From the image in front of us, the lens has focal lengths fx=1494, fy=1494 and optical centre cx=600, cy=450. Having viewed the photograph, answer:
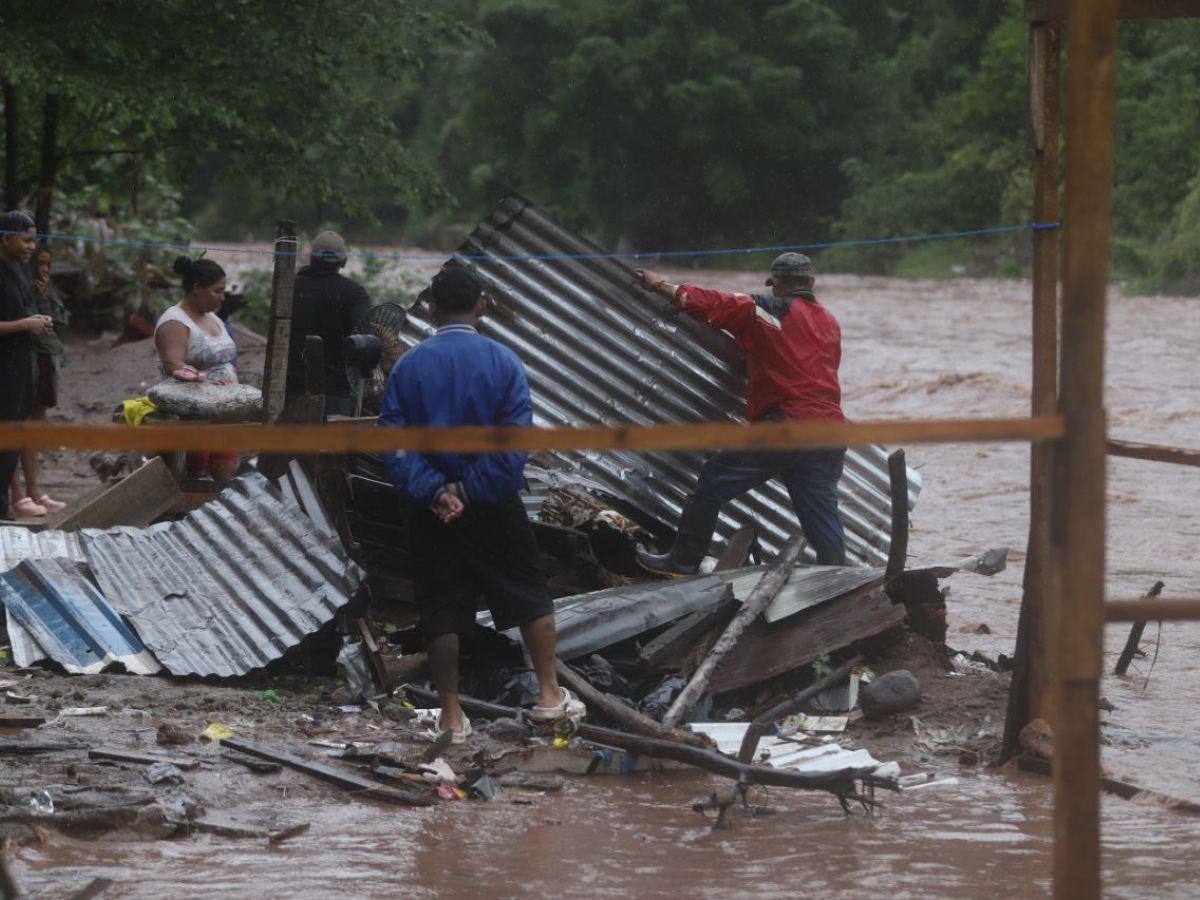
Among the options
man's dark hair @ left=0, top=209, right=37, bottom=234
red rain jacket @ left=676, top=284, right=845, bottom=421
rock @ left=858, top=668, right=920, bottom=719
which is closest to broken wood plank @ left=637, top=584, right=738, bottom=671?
rock @ left=858, top=668, right=920, bottom=719

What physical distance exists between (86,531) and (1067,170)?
5.75m

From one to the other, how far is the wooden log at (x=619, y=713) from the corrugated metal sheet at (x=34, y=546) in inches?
100

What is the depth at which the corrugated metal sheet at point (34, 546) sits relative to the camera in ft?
23.5

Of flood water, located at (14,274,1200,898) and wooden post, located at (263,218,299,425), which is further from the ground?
wooden post, located at (263,218,299,425)

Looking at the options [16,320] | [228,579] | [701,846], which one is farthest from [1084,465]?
[16,320]

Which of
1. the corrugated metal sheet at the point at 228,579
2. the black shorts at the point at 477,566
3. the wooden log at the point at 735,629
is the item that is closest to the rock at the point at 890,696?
the wooden log at the point at 735,629

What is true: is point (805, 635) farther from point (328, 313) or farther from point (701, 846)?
point (328, 313)

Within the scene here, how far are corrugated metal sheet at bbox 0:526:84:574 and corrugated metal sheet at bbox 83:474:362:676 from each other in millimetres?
83

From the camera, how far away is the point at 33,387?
869 cm

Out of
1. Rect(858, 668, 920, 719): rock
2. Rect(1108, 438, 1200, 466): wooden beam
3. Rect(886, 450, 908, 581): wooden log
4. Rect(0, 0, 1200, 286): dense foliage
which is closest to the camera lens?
Rect(1108, 438, 1200, 466): wooden beam

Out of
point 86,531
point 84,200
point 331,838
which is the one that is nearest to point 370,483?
point 86,531

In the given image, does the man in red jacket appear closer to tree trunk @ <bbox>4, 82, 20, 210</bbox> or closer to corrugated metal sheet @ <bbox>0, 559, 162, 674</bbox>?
corrugated metal sheet @ <bbox>0, 559, 162, 674</bbox>

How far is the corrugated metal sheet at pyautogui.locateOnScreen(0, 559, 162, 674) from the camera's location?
6.56m

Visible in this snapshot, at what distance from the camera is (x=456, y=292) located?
19.5 feet
